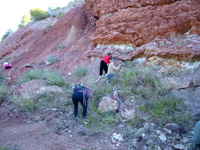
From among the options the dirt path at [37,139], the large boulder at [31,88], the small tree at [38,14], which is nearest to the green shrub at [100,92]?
the dirt path at [37,139]

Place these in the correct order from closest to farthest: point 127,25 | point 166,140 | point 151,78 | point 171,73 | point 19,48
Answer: point 166,140
point 151,78
point 171,73
point 127,25
point 19,48

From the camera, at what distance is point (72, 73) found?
870cm

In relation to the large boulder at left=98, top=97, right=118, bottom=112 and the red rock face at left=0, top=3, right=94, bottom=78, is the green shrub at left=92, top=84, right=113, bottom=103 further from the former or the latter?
the red rock face at left=0, top=3, right=94, bottom=78

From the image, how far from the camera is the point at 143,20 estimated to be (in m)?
7.80

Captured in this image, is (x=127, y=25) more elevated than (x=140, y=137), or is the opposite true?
(x=127, y=25)

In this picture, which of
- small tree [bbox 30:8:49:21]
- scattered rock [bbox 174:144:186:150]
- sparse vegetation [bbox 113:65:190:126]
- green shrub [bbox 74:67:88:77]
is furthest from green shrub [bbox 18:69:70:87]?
small tree [bbox 30:8:49:21]

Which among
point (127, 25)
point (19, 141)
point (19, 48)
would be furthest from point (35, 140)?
point (19, 48)

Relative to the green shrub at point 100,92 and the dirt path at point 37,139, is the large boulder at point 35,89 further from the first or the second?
the dirt path at point 37,139

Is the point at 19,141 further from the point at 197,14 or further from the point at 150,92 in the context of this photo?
the point at 197,14

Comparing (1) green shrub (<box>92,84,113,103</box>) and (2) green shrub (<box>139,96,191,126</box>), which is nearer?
(2) green shrub (<box>139,96,191,126</box>)

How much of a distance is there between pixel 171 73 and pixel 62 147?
15.6ft

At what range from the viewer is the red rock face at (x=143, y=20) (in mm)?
6797

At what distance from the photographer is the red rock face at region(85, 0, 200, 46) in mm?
6797

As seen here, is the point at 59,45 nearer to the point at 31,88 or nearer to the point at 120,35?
the point at 31,88
